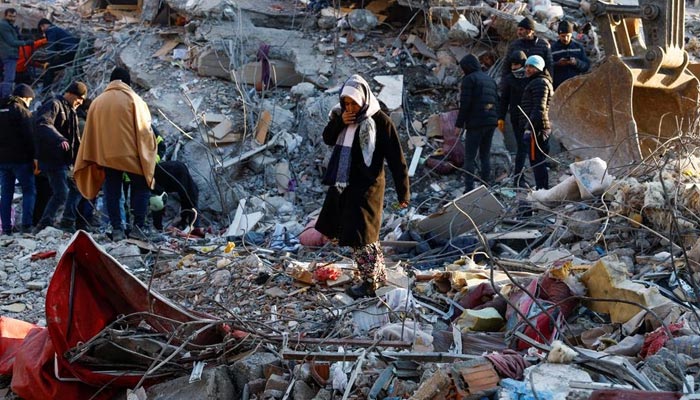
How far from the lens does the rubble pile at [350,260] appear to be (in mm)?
4688

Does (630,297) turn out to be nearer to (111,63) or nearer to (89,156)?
(89,156)

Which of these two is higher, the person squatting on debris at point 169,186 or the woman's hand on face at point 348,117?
the woman's hand on face at point 348,117

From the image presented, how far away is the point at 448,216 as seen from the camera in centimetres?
820

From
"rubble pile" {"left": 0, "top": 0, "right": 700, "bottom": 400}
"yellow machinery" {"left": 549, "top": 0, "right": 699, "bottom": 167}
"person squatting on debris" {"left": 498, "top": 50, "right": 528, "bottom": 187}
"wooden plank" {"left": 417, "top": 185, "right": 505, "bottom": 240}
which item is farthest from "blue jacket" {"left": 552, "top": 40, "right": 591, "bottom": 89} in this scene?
"wooden plank" {"left": 417, "top": 185, "right": 505, "bottom": 240}

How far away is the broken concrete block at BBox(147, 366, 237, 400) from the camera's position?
195 inches

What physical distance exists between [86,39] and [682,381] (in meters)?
12.4

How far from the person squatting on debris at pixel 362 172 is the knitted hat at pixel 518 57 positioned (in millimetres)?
3871

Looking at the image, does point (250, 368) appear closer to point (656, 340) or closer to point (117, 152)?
point (656, 340)

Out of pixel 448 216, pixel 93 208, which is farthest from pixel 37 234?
pixel 448 216

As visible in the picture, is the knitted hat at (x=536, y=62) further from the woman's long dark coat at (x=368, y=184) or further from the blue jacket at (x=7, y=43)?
the blue jacket at (x=7, y=43)

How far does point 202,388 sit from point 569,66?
6.70 m

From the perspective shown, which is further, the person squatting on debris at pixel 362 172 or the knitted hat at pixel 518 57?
the knitted hat at pixel 518 57

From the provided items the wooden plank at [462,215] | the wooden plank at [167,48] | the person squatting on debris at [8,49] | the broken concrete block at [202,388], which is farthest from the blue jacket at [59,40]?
the broken concrete block at [202,388]

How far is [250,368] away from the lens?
16.3ft
